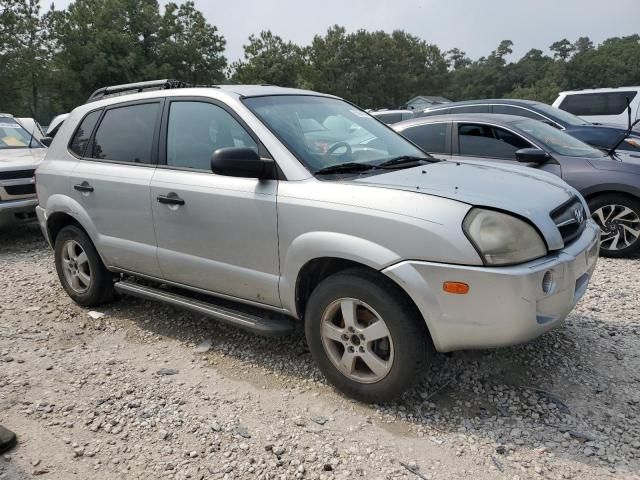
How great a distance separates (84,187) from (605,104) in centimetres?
1216

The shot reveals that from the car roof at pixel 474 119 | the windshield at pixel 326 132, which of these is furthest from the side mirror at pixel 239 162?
the car roof at pixel 474 119

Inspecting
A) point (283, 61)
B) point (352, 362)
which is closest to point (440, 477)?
point (352, 362)

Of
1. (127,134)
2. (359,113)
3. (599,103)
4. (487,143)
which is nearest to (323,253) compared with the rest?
A: (359,113)

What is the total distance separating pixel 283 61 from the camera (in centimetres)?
4506

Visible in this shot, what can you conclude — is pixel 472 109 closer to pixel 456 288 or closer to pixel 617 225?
pixel 617 225

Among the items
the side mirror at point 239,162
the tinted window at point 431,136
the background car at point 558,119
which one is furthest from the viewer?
the background car at point 558,119

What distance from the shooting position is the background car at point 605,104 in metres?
11.9

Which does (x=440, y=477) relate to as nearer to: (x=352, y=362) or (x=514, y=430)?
(x=514, y=430)

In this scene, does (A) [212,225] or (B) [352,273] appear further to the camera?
(A) [212,225]

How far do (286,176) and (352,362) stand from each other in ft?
3.66

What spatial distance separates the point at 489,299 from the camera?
240 cm

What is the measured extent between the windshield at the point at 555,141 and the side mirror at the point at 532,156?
372 mm

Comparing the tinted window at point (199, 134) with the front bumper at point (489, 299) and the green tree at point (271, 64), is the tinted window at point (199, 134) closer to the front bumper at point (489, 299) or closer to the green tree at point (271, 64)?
the front bumper at point (489, 299)

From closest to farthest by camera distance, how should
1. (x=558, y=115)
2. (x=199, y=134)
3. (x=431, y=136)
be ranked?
(x=199, y=134)
(x=431, y=136)
(x=558, y=115)
